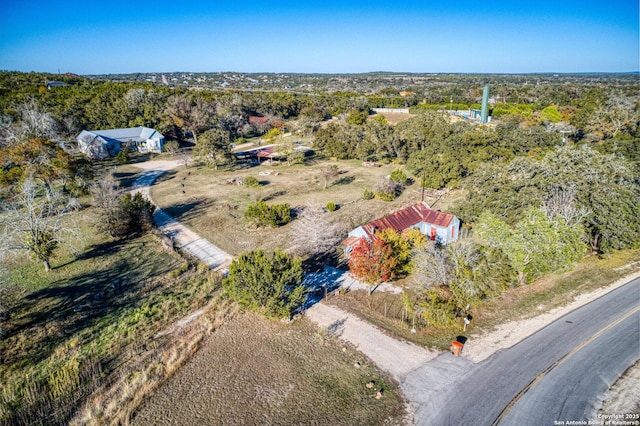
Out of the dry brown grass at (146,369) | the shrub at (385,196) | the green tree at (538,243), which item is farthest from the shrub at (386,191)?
the dry brown grass at (146,369)

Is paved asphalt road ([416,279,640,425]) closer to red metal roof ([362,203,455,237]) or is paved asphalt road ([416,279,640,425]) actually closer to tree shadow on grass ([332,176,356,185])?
red metal roof ([362,203,455,237])

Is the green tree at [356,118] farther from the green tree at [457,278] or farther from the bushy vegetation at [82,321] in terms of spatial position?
the green tree at [457,278]

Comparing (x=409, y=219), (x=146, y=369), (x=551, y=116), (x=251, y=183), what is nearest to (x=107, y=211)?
(x=251, y=183)

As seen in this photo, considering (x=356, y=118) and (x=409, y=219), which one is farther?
(x=356, y=118)

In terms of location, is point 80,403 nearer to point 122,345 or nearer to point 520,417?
point 122,345

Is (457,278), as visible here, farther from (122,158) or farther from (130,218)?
(122,158)

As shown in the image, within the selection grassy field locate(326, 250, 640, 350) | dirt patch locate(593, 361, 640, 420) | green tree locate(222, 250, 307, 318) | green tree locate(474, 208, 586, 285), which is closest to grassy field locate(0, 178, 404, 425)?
green tree locate(222, 250, 307, 318)
